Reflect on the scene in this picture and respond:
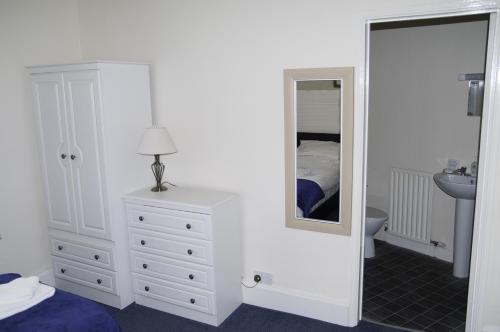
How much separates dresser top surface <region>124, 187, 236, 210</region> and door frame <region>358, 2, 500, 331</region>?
3.42 feet

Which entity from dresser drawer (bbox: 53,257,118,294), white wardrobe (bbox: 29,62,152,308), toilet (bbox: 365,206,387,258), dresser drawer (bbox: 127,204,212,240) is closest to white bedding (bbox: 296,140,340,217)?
dresser drawer (bbox: 127,204,212,240)

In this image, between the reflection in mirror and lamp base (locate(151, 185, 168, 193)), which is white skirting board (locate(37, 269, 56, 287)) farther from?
the reflection in mirror

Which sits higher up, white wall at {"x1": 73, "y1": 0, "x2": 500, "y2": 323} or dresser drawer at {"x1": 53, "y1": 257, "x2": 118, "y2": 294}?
white wall at {"x1": 73, "y1": 0, "x2": 500, "y2": 323}

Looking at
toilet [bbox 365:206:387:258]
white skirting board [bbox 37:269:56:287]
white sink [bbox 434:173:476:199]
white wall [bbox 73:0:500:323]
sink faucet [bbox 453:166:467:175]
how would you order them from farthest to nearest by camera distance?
toilet [bbox 365:206:387:258] < sink faucet [bbox 453:166:467:175] < white skirting board [bbox 37:269:56:287] < white sink [bbox 434:173:476:199] < white wall [bbox 73:0:500:323]

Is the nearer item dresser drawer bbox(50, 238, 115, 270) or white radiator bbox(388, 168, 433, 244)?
dresser drawer bbox(50, 238, 115, 270)

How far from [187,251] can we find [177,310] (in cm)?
52

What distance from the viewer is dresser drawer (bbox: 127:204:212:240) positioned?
9.87 feet

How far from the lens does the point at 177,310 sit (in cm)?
326

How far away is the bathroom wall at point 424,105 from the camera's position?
151 inches

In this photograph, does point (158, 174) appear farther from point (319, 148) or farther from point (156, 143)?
point (319, 148)

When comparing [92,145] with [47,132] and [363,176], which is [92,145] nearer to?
[47,132]

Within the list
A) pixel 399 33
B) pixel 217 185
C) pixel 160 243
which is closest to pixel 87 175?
pixel 160 243

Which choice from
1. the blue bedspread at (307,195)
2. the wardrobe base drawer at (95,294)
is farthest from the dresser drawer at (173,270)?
the blue bedspread at (307,195)

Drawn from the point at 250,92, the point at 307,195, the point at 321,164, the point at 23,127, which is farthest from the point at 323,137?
the point at 23,127
